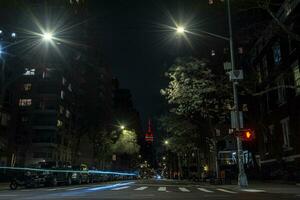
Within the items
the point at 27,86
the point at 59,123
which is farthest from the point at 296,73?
the point at 27,86

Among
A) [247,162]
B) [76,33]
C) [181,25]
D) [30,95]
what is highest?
[76,33]

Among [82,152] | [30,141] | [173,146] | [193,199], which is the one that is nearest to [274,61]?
[173,146]

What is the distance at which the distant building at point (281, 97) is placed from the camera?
108ft

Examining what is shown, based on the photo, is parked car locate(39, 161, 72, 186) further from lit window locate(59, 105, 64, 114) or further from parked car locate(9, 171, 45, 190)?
lit window locate(59, 105, 64, 114)

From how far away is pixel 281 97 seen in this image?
123ft

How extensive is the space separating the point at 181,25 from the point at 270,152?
66.0 ft

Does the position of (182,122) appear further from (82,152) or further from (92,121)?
(82,152)

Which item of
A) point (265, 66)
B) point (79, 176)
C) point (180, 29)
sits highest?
point (265, 66)

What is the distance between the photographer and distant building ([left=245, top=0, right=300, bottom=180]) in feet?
108

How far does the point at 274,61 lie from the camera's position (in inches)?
1532

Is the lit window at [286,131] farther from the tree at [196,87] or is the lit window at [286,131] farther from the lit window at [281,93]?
the tree at [196,87]

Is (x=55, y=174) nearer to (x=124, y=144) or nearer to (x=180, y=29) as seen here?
(x=180, y=29)

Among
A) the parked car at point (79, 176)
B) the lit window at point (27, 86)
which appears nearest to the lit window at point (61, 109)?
the lit window at point (27, 86)

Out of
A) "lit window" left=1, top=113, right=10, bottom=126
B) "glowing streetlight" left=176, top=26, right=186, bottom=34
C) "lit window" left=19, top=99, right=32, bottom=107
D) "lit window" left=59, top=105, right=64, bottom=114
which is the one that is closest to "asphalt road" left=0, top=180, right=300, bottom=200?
"glowing streetlight" left=176, top=26, right=186, bottom=34
